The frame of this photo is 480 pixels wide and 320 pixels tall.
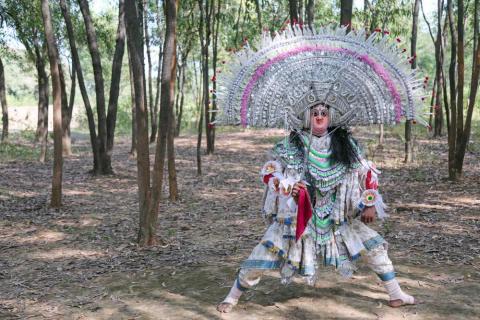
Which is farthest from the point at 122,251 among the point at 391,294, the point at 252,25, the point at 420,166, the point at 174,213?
the point at 252,25

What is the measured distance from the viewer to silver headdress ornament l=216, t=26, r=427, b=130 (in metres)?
3.75

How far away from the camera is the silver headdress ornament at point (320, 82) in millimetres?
3748

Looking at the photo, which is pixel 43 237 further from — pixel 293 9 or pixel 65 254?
pixel 293 9

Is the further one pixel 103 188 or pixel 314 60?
pixel 103 188

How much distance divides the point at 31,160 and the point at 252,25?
10319mm

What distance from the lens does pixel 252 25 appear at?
66.7 ft

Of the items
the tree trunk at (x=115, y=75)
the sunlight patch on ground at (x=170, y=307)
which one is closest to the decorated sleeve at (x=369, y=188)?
the sunlight patch on ground at (x=170, y=307)

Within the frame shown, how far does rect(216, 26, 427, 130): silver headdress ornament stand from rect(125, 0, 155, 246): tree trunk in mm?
1989

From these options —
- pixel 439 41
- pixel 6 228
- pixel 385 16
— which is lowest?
pixel 6 228

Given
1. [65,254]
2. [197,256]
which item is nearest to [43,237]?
[65,254]

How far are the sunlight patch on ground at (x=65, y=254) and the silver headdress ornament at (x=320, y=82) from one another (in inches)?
112

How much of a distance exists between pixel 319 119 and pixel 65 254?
142 inches

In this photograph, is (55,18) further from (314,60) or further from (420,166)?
(314,60)

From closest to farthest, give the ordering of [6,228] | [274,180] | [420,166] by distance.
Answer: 1. [274,180]
2. [6,228]
3. [420,166]
